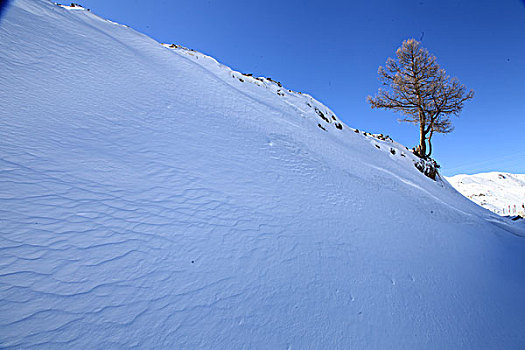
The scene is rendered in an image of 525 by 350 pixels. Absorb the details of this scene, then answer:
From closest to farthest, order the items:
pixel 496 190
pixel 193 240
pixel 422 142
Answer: pixel 193 240 → pixel 422 142 → pixel 496 190

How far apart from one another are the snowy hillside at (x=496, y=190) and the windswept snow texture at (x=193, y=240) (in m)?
24.6

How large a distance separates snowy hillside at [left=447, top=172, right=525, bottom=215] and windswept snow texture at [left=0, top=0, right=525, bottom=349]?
970 inches

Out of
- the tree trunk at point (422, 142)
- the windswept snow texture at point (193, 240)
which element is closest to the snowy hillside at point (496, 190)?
the tree trunk at point (422, 142)

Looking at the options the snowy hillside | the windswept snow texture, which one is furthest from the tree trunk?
the snowy hillside

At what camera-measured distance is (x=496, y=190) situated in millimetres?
26172

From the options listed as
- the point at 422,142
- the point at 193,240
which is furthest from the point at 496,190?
the point at 193,240

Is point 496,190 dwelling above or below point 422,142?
above

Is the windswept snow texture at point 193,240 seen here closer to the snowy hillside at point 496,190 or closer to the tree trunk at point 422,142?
the tree trunk at point 422,142

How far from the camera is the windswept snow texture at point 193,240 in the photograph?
1444mm

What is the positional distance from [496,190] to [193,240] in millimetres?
38800

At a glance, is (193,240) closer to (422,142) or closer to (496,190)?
(422,142)

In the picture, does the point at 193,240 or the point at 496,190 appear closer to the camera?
the point at 193,240

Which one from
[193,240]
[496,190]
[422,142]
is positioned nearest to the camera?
[193,240]

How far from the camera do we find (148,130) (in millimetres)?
3482
